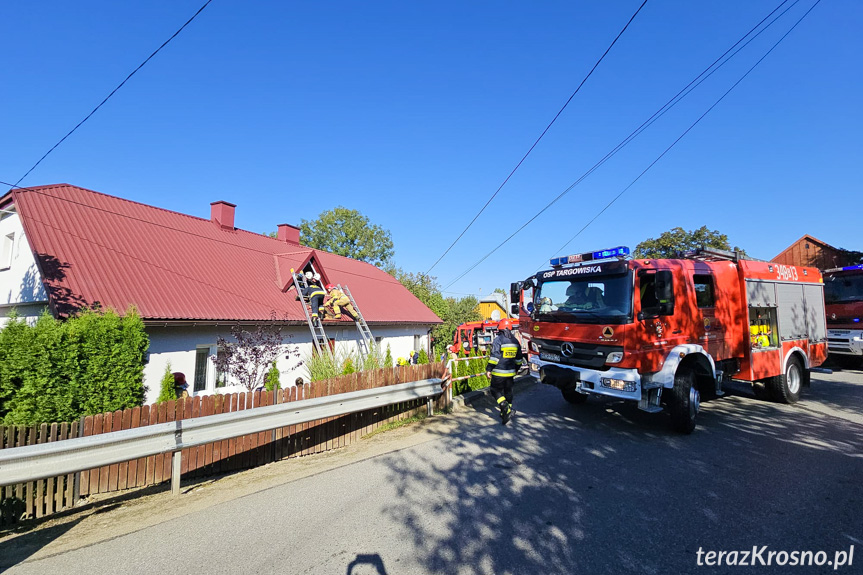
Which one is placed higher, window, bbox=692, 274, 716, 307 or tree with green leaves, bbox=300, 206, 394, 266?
tree with green leaves, bbox=300, 206, 394, 266

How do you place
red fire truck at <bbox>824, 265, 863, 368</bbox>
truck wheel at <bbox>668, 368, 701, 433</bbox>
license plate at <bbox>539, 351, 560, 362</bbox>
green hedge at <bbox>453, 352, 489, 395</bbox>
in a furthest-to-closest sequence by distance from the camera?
red fire truck at <bbox>824, 265, 863, 368</bbox> < green hedge at <bbox>453, 352, 489, 395</bbox> < license plate at <bbox>539, 351, 560, 362</bbox> < truck wheel at <bbox>668, 368, 701, 433</bbox>

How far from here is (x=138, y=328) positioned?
25.5 ft

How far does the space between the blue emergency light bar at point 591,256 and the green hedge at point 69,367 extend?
8.17 meters

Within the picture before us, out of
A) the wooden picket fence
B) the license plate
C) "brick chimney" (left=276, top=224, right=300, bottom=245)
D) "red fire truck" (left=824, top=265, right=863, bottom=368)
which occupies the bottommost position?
the wooden picket fence

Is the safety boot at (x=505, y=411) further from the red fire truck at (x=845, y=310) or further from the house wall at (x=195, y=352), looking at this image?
the red fire truck at (x=845, y=310)

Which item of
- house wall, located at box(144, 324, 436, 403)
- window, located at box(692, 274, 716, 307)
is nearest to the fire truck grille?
window, located at box(692, 274, 716, 307)

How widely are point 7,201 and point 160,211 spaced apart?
4.55m

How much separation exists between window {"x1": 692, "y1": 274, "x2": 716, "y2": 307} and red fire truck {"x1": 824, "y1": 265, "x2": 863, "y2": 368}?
1045 cm

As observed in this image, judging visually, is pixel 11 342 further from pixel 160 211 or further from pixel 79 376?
pixel 160 211

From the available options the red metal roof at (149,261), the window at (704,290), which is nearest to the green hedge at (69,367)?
the red metal roof at (149,261)

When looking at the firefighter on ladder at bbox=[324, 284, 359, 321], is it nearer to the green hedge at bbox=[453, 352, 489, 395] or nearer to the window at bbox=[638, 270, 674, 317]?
the green hedge at bbox=[453, 352, 489, 395]

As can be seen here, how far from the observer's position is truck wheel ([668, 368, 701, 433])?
6.57 m

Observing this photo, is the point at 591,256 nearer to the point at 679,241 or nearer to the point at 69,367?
the point at 69,367

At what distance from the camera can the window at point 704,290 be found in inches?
291
